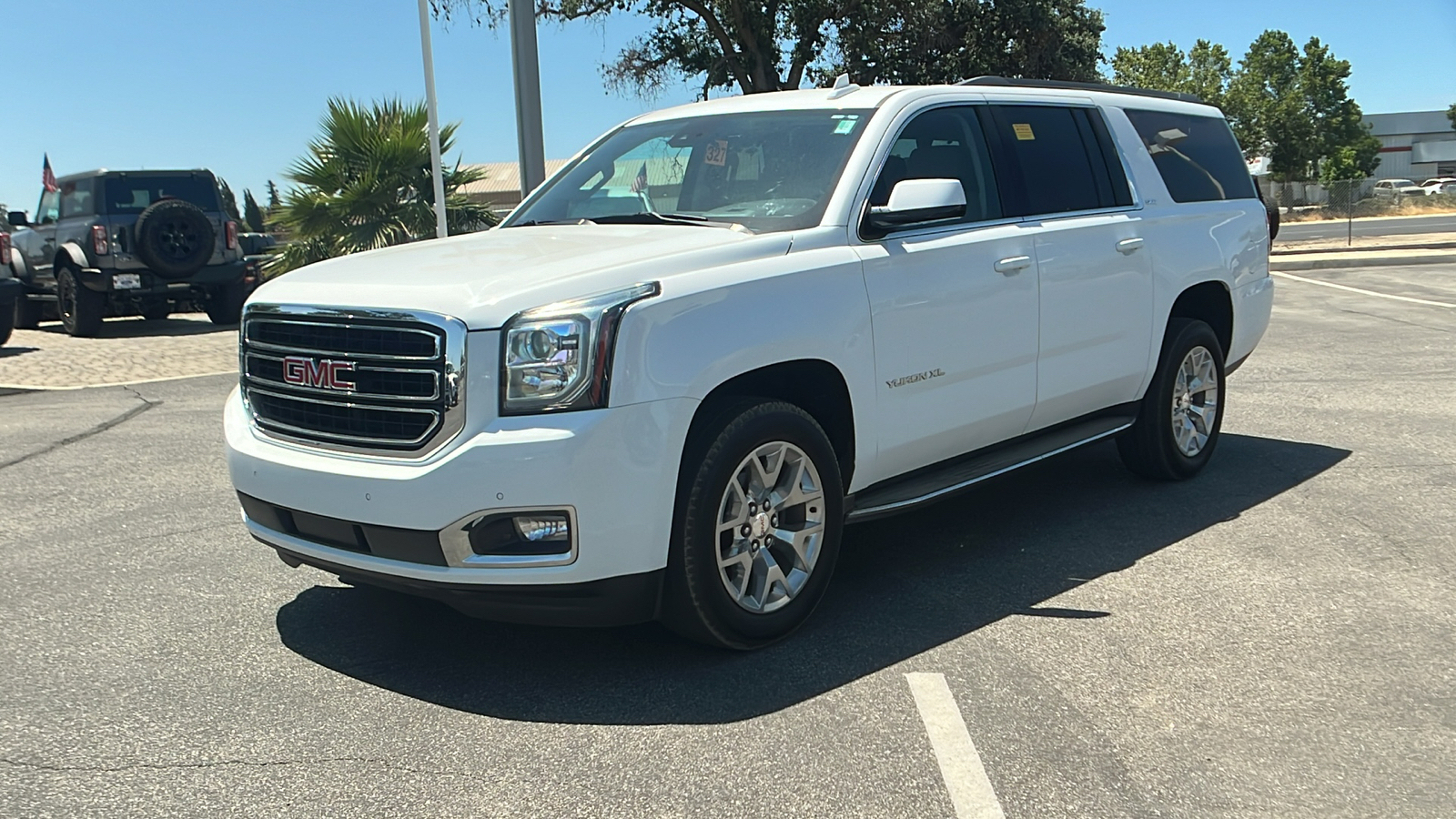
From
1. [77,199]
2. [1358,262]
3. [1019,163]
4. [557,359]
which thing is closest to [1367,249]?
[1358,262]

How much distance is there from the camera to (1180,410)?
6.55 metres

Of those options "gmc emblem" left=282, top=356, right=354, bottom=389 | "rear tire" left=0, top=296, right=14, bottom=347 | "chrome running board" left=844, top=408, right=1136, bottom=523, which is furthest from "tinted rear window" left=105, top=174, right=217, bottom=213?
"chrome running board" left=844, top=408, right=1136, bottom=523

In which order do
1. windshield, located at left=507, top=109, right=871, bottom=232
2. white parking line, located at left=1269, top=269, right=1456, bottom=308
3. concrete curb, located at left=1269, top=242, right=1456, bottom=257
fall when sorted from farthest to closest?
1. concrete curb, located at left=1269, top=242, right=1456, bottom=257
2. white parking line, located at left=1269, top=269, right=1456, bottom=308
3. windshield, located at left=507, top=109, right=871, bottom=232

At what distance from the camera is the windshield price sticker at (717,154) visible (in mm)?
5184

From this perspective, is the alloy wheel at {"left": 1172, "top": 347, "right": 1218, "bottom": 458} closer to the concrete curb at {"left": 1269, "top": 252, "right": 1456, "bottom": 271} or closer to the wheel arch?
the wheel arch

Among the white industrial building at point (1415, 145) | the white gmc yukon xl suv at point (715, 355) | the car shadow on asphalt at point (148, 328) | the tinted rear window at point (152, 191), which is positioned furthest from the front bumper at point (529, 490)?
the white industrial building at point (1415, 145)

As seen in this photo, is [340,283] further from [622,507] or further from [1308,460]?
[1308,460]

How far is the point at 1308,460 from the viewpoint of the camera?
714 cm

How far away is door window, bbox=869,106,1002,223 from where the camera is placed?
16.3 feet

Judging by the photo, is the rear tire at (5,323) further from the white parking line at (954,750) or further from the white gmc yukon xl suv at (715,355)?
the white parking line at (954,750)

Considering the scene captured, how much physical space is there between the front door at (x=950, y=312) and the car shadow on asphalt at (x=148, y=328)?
1365 cm

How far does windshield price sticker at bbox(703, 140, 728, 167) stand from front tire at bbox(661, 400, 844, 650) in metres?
1.38

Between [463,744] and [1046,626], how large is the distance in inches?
84.9

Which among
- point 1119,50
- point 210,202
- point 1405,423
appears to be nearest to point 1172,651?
point 1405,423
